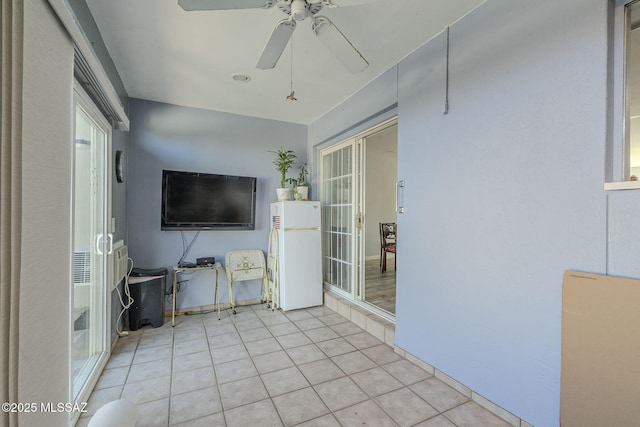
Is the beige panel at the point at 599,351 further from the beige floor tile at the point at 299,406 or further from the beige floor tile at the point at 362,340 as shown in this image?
the beige floor tile at the point at 362,340

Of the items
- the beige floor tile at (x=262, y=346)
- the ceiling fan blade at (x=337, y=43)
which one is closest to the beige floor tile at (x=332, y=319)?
the beige floor tile at (x=262, y=346)

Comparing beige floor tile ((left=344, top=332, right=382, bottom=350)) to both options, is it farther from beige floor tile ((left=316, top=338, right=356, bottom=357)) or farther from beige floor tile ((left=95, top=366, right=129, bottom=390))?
beige floor tile ((left=95, top=366, right=129, bottom=390))

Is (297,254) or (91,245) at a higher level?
(91,245)

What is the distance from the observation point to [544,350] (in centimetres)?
149

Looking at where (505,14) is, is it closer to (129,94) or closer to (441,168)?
(441,168)

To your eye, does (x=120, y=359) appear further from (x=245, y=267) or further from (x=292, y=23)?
(x=292, y=23)

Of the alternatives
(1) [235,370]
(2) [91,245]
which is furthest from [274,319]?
(2) [91,245]

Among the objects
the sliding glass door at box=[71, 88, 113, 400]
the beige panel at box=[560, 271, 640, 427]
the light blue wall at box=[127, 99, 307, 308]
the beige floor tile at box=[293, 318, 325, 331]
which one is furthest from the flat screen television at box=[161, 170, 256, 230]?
the beige panel at box=[560, 271, 640, 427]

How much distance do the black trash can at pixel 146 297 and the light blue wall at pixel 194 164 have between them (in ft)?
1.27

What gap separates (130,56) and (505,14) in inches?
116

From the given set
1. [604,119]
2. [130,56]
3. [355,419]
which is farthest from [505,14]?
[130,56]

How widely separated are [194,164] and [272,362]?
2650 mm

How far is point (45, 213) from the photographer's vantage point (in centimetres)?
106

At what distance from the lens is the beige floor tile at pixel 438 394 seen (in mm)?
1825
